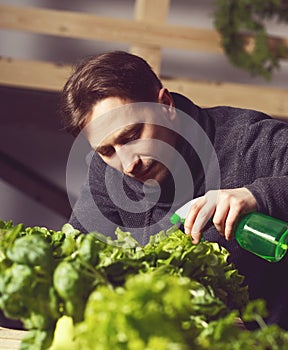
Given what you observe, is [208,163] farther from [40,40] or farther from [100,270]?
[40,40]

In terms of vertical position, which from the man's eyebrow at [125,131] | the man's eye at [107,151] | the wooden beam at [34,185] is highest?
the man's eyebrow at [125,131]

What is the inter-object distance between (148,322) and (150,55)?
3234mm

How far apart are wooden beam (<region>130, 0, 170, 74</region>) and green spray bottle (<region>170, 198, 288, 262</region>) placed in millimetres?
2547

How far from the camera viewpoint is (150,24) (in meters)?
3.90

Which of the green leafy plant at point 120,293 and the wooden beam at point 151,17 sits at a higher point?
the green leafy plant at point 120,293

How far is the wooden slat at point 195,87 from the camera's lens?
12.6 feet

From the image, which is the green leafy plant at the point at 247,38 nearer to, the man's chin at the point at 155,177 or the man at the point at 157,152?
the man at the point at 157,152

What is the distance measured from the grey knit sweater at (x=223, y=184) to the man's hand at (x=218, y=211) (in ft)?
1.69

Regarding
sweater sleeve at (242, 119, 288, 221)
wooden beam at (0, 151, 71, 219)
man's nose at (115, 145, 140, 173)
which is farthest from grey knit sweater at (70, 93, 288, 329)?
wooden beam at (0, 151, 71, 219)

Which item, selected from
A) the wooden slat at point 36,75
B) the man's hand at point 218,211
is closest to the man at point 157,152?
the man's hand at point 218,211

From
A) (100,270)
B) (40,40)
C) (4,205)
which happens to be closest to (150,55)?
(40,40)

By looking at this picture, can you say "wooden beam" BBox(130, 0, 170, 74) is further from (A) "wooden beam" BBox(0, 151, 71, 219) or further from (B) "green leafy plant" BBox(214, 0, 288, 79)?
(A) "wooden beam" BBox(0, 151, 71, 219)

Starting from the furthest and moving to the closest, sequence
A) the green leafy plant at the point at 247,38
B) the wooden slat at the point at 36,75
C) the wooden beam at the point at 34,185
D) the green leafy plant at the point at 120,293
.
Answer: the wooden beam at the point at 34,185 < the green leafy plant at the point at 247,38 < the wooden slat at the point at 36,75 < the green leafy plant at the point at 120,293

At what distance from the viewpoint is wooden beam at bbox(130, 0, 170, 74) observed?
3.89 meters
